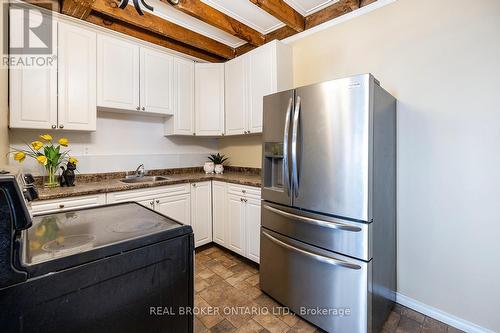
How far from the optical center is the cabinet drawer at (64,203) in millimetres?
1813

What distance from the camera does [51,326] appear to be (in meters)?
0.62

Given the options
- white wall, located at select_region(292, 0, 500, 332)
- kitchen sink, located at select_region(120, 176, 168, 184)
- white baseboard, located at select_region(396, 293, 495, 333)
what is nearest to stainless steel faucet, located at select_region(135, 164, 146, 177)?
kitchen sink, located at select_region(120, 176, 168, 184)

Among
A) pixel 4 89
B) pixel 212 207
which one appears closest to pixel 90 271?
pixel 4 89

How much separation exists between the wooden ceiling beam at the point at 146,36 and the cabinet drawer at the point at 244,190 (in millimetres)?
1946

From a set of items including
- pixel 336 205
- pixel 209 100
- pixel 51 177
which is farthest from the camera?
pixel 209 100

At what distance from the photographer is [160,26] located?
258 centimetres

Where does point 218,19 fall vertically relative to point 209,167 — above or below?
above

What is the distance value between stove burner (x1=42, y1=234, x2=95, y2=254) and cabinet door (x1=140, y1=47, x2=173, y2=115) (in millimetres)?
2253

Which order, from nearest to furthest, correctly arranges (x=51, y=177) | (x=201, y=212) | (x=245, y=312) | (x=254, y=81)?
(x=245, y=312)
(x=51, y=177)
(x=254, y=81)
(x=201, y=212)

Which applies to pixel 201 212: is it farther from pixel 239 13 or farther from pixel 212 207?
pixel 239 13

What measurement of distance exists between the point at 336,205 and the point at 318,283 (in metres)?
0.59


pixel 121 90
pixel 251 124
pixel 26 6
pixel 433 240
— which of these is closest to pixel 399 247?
pixel 433 240

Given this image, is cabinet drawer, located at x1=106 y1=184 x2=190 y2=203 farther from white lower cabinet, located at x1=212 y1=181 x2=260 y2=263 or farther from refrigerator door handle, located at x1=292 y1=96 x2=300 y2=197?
refrigerator door handle, located at x1=292 y1=96 x2=300 y2=197

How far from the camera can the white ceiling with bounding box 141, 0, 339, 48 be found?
2346 millimetres
